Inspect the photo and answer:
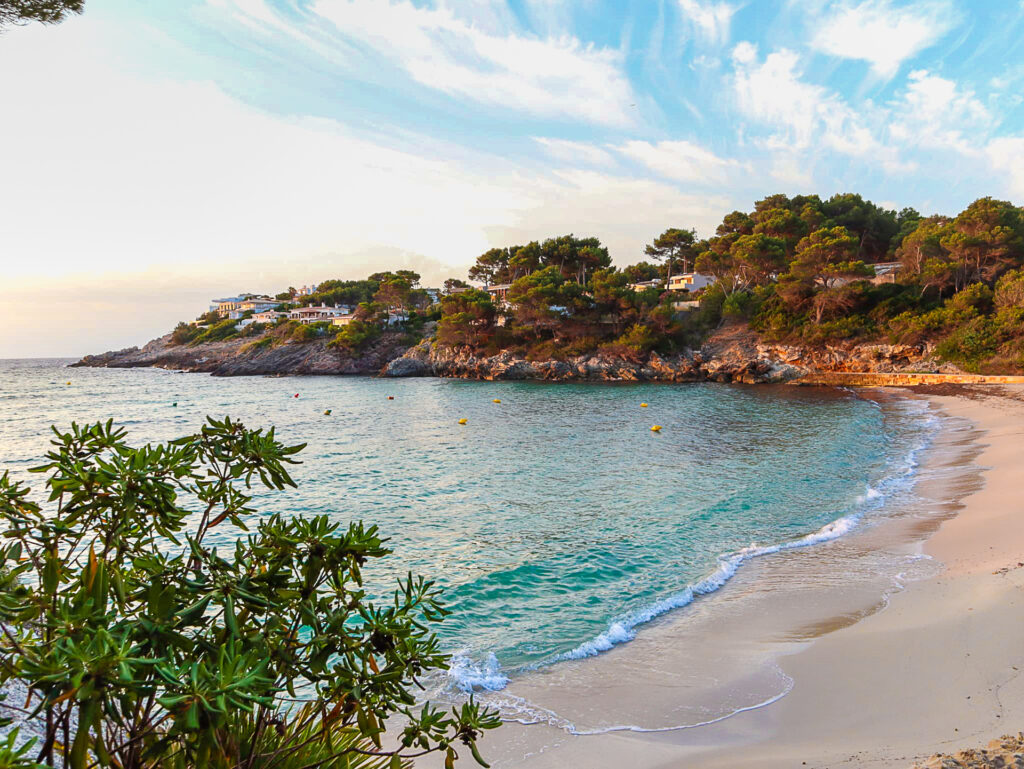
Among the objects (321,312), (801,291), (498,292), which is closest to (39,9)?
(801,291)

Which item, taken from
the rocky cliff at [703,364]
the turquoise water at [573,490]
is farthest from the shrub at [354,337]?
the turquoise water at [573,490]

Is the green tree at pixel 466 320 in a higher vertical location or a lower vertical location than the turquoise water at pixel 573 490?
higher

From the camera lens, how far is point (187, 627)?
238 cm

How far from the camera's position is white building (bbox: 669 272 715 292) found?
224 feet

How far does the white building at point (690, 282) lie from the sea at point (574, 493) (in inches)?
1421

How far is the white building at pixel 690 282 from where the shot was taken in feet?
224

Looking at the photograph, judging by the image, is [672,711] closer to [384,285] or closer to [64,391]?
[64,391]

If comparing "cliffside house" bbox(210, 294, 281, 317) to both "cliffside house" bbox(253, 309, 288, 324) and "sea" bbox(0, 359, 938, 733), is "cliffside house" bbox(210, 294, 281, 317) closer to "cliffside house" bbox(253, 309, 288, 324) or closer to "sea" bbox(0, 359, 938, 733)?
"cliffside house" bbox(253, 309, 288, 324)

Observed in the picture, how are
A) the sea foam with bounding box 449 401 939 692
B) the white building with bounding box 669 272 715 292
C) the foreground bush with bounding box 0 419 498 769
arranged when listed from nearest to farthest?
the foreground bush with bounding box 0 419 498 769, the sea foam with bounding box 449 401 939 692, the white building with bounding box 669 272 715 292

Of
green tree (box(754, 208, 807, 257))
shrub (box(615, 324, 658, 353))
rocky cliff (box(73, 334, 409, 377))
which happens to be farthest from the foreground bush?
rocky cliff (box(73, 334, 409, 377))

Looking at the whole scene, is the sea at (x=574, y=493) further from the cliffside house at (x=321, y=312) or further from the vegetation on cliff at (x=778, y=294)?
the cliffside house at (x=321, y=312)

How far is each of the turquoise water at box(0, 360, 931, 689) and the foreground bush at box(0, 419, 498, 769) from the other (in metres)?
4.51

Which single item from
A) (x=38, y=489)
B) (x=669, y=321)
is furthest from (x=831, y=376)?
(x=38, y=489)

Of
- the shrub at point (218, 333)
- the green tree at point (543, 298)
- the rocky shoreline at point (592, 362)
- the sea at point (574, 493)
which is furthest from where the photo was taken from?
the shrub at point (218, 333)
